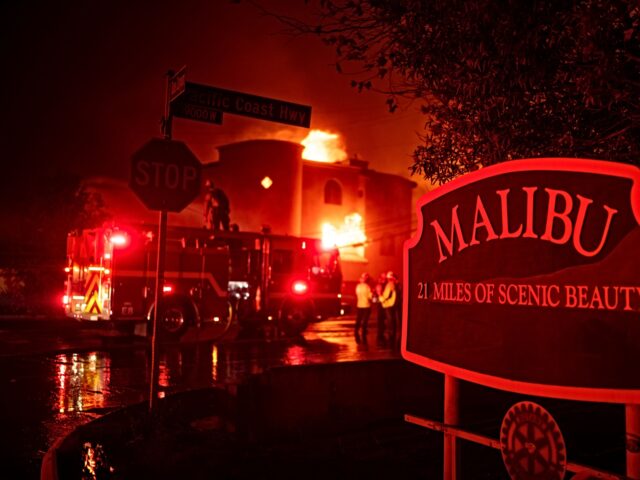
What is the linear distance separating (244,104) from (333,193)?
106ft

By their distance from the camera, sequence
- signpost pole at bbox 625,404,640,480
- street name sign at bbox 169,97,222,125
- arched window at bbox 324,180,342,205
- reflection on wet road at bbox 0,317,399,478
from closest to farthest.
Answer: signpost pole at bbox 625,404,640,480
reflection on wet road at bbox 0,317,399,478
street name sign at bbox 169,97,222,125
arched window at bbox 324,180,342,205

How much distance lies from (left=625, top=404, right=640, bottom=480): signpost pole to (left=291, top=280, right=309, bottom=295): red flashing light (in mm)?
15407

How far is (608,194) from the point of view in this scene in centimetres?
306

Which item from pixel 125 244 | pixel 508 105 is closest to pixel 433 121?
pixel 508 105

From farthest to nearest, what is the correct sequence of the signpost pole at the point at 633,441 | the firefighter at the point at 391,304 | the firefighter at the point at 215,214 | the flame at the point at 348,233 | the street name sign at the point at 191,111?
1. the flame at the point at 348,233
2. the firefighter at the point at 215,214
3. the firefighter at the point at 391,304
4. the street name sign at the point at 191,111
5. the signpost pole at the point at 633,441

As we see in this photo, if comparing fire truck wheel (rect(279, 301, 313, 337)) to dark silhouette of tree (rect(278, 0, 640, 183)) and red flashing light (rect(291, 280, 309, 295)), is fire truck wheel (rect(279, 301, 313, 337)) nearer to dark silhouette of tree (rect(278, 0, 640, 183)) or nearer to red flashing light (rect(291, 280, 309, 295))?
red flashing light (rect(291, 280, 309, 295))

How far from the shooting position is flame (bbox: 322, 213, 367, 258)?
127 ft

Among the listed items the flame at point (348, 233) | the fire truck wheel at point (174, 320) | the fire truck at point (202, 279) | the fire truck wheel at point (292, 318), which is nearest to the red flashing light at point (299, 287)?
the fire truck at point (202, 279)

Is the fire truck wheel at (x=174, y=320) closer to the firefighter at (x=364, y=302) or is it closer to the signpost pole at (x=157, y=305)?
the firefighter at (x=364, y=302)

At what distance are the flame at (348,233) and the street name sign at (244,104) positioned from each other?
3033 centimetres

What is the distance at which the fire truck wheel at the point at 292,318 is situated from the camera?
1806cm

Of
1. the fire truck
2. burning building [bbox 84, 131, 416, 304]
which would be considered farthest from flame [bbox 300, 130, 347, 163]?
the fire truck

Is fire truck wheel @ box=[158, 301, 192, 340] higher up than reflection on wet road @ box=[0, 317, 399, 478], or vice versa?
fire truck wheel @ box=[158, 301, 192, 340]

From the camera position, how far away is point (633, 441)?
117 inches
